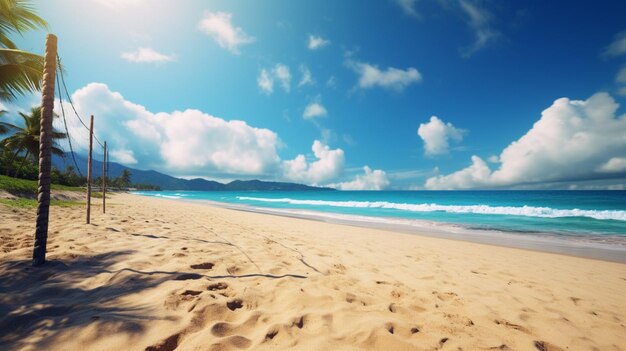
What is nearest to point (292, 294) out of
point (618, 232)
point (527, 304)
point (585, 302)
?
point (527, 304)

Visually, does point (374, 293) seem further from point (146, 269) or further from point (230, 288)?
point (146, 269)

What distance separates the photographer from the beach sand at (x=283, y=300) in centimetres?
281

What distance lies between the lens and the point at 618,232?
14.4m

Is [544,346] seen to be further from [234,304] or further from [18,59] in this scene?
[18,59]

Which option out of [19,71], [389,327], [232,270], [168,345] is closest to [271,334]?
[168,345]

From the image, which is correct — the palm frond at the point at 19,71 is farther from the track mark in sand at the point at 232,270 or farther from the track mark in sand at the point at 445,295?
the track mark in sand at the point at 445,295

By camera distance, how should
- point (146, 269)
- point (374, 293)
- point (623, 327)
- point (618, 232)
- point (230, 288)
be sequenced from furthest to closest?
1. point (618, 232)
2. point (146, 269)
3. point (374, 293)
4. point (230, 288)
5. point (623, 327)

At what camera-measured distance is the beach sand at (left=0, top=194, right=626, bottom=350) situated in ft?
9.23

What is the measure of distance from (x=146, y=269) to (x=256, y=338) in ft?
10.9

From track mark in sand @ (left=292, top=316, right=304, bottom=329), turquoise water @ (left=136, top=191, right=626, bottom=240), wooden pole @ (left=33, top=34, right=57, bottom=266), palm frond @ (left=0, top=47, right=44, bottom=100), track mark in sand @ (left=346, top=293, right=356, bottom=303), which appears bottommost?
turquoise water @ (left=136, top=191, right=626, bottom=240)

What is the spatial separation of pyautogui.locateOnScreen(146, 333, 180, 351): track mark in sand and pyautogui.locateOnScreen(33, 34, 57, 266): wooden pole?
4171 millimetres

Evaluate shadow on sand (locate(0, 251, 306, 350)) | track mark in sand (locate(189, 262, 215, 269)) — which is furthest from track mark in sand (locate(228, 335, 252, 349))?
track mark in sand (locate(189, 262, 215, 269))

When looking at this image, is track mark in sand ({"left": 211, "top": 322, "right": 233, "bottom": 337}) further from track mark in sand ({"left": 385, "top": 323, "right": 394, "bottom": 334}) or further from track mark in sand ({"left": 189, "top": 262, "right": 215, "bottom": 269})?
track mark in sand ({"left": 189, "top": 262, "right": 215, "bottom": 269})

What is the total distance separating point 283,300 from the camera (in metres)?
3.77
